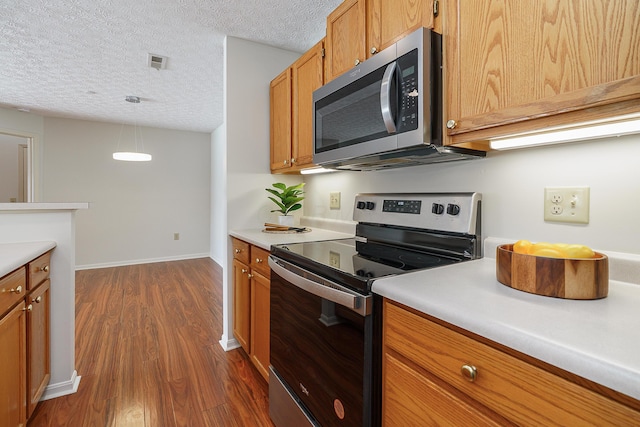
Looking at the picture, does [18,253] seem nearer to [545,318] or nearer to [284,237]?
[284,237]

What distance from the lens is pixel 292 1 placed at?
195 cm

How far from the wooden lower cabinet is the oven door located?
218 mm

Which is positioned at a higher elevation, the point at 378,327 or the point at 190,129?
the point at 190,129

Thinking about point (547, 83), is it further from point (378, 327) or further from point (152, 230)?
point (152, 230)

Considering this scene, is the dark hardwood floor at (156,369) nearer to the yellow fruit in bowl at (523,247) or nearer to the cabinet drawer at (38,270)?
the cabinet drawer at (38,270)

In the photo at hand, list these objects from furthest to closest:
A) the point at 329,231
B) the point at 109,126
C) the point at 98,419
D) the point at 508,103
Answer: the point at 109,126
the point at 329,231
the point at 98,419
the point at 508,103

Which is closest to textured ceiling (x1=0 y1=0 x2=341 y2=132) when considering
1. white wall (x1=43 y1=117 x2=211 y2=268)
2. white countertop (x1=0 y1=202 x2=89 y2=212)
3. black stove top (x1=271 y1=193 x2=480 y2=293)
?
white wall (x1=43 y1=117 x2=211 y2=268)

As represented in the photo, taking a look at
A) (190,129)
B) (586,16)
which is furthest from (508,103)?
(190,129)

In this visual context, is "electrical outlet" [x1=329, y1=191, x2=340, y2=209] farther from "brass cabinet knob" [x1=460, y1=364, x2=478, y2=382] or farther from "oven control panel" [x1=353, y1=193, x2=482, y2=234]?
"brass cabinet knob" [x1=460, y1=364, x2=478, y2=382]

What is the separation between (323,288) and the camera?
3.53 ft

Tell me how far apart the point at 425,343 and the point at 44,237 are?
1.99 meters

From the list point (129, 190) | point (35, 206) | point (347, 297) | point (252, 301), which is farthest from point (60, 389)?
point (129, 190)

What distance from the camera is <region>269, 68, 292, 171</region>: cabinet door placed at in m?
2.16

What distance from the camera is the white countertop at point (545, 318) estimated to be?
0.47 m
